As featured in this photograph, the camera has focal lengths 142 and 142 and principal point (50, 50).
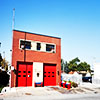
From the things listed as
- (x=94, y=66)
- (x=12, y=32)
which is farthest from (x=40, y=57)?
(x=94, y=66)

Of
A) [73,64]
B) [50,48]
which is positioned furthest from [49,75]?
[73,64]

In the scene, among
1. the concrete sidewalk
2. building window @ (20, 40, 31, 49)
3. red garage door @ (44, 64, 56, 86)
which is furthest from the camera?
red garage door @ (44, 64, 56, 86)

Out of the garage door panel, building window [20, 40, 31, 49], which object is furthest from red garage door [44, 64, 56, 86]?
building window [20, 40, 31, 49]

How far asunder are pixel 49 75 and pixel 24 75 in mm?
4080

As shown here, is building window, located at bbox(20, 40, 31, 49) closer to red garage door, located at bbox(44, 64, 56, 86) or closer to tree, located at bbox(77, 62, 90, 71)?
red garage door, located at bbox(44, 64, 56, 86)


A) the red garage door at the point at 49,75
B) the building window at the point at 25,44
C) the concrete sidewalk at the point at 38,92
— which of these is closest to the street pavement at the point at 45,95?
the concrete sidewalk at the point at 38,92

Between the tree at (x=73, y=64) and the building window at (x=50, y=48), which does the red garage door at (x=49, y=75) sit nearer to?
the building window at (x=50, y=48)

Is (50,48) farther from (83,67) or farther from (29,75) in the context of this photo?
(83,67)

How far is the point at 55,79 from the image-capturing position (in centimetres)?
2269

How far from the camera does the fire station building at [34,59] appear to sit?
791 inches

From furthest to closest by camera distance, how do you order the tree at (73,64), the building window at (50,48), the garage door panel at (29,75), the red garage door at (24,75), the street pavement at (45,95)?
1. the tree at (73,64)
2. the building window at (50,48)
3. the garage door panel at (29,75)
4. the red garage door at (24,75)
5. the street pavement at (45,95)

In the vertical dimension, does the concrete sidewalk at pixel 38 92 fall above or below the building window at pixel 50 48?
below

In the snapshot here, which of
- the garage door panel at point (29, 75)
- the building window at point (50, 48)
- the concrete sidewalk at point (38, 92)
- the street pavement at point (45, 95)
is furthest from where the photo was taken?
the building window at point (50, 48)

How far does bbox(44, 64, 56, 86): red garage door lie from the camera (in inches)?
864
